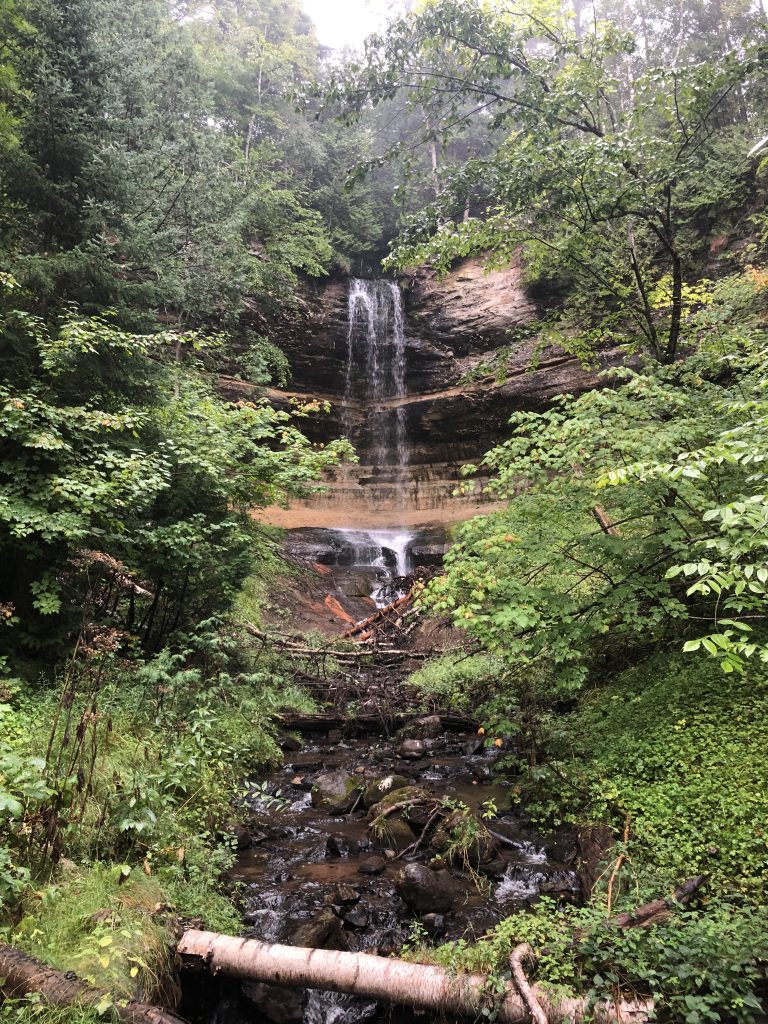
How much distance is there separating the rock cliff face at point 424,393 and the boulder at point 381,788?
1705cm

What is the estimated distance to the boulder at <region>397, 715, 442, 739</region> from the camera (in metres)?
7.84

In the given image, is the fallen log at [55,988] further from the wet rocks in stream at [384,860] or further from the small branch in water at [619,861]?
the small branch in water at [619,861]

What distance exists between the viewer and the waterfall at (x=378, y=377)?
25094 millimetres

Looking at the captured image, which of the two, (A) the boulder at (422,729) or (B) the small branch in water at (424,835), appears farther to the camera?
(A) the boulder at (422,729)

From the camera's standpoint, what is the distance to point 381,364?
25.4 m

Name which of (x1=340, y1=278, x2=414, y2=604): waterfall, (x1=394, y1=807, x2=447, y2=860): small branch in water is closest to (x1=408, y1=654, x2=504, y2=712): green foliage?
(x1=394, y1=807, x2=447, y2=860): small branch in water

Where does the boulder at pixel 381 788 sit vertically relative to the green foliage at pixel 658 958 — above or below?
below

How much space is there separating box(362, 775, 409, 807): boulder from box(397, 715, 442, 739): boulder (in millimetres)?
1617

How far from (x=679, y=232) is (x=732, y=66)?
1298 centimetres

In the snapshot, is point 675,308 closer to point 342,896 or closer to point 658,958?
point 658,958

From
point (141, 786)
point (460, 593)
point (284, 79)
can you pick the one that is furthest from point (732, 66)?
point (284, 79)

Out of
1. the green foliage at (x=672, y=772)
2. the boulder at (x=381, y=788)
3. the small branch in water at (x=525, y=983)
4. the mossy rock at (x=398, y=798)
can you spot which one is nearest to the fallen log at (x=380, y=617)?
the boulder at (x=381, y=788)

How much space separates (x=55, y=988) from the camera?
2303 millimetres

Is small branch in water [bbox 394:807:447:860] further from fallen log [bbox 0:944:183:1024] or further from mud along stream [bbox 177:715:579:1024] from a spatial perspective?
fallen log [bbox 0:944:183:1024]
